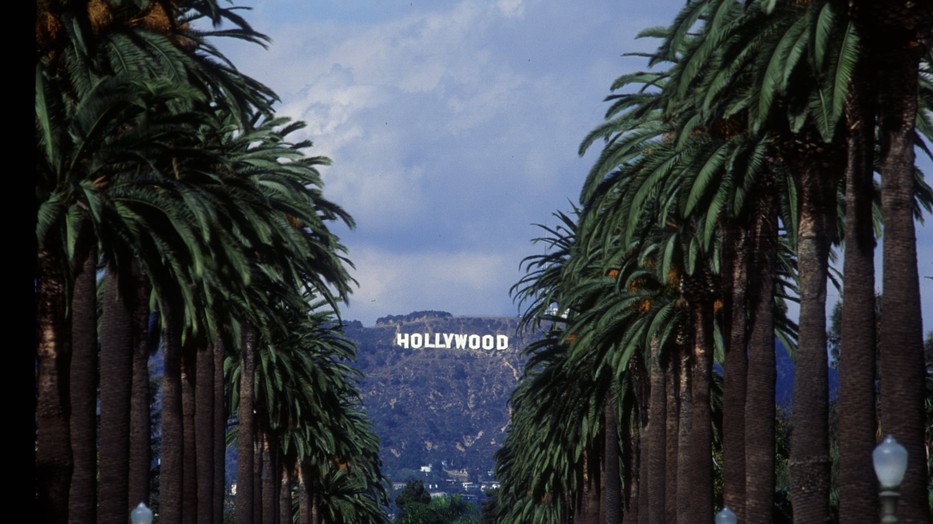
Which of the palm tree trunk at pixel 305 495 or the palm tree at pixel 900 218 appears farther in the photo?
the palm tree trunk at pixel 305 495

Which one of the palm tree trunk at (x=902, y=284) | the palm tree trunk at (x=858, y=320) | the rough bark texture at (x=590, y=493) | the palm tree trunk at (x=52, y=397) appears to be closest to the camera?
the palm tree trunk at (x=902, y=284)

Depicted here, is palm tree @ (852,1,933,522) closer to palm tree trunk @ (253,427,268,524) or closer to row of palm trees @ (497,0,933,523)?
row of palm trees @ (497,0,933,523)

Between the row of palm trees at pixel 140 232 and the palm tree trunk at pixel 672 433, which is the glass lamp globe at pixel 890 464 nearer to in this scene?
the row of palm trees at pixel 140 232

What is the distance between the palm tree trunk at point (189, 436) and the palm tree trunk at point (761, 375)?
15.2 m

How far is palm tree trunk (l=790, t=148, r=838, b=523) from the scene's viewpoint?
87.8ft

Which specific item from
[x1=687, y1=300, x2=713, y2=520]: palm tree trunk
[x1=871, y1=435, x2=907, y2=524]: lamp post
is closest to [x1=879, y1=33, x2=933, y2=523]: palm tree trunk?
[x1=871, y1=435, x2=907, y2=524]: lamp post

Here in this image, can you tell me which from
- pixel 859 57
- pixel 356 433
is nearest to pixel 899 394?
pixel 859 57

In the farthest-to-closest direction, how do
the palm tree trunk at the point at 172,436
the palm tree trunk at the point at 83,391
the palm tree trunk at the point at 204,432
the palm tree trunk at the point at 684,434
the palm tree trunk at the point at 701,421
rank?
the palm tree trunk at the point at 204,432 → the palm tree trunk at the point at 684,434 → the palm tree trunk at the point at 701,421 → the palm tree trunk at the point at 172,436 → the palm tree trunk at the point at 83,391

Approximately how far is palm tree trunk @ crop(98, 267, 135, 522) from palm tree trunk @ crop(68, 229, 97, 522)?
1324 mm

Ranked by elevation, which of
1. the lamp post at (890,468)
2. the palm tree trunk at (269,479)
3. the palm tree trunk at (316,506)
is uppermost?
the lamp post at (890,468)

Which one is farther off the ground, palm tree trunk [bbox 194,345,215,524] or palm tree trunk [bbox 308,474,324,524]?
palm tree trunk [bbox 194,345,215,524]

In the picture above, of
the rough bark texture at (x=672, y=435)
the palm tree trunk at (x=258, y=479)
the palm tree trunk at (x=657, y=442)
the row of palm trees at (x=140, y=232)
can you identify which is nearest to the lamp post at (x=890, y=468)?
the row of palm trees at (x=140, y=232)

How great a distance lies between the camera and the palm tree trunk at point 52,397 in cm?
2509

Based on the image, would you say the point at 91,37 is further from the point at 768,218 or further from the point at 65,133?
the point at 768,218
